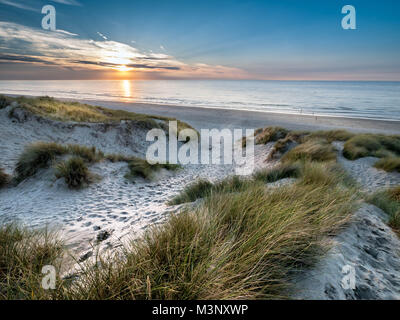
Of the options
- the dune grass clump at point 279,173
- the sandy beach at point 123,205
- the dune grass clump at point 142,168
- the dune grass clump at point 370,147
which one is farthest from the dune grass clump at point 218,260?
the dune grass clump at point 370,147

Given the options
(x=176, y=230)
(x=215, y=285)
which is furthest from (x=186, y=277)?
(x=176, y=230)

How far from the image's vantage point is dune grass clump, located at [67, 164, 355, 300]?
140cm

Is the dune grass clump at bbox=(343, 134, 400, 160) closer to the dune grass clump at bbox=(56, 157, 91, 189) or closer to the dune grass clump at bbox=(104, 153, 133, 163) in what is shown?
the dune grass clump at bbox=(104, 153, 133, 163)

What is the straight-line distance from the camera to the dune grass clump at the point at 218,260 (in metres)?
1.40

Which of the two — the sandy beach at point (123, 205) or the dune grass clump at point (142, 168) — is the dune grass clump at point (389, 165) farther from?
the dune grass clump at point (142, 168)

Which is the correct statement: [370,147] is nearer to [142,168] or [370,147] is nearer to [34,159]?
[142,168]

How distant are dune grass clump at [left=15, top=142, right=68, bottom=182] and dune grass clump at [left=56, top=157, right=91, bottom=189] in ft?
3.18

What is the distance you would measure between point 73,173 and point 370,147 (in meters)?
11.3

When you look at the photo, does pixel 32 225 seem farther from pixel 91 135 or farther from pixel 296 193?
pixel 91 135

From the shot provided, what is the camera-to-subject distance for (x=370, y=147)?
28.7 ft

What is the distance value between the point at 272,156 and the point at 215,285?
28.7ft

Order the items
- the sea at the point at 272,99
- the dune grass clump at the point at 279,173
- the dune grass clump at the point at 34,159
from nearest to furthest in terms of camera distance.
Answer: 1. the dune grass clump at the point at 279,173
2. the dune grass clump at the point at 34,159
3. the sea at the point at 272,99

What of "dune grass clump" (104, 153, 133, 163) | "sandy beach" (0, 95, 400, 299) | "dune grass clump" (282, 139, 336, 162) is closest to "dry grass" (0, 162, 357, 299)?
"sandy beach" (0, 95, 400, 299)

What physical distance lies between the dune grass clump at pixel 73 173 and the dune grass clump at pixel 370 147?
9366mm
